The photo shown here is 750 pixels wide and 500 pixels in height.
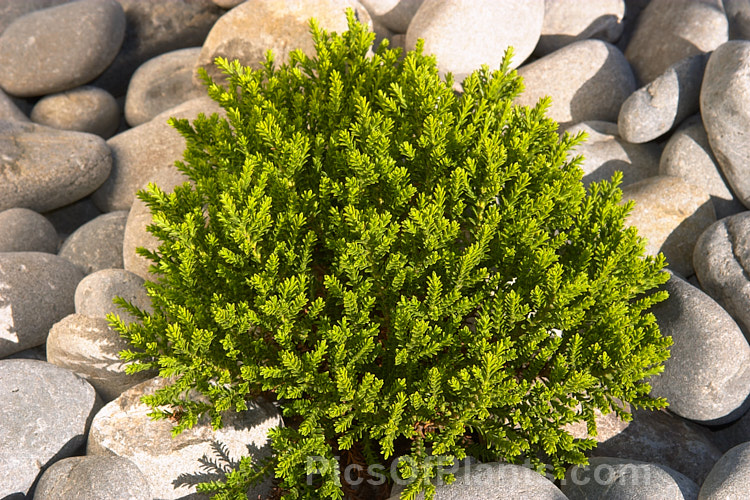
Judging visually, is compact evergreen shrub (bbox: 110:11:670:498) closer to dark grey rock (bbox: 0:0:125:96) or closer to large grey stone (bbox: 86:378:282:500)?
large grey stone (bbox: 86:378:282:500)

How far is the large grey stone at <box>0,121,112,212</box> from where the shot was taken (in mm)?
5785

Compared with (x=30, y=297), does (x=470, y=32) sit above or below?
above

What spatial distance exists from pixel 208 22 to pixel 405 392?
5.91m

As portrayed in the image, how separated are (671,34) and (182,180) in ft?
16.2

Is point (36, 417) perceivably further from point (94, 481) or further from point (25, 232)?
point (25, 232)

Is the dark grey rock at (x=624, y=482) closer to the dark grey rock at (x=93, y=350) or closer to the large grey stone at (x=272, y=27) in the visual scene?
the dark grey rock at (x=93, y=350)

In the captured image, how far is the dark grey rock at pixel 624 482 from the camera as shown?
348cm

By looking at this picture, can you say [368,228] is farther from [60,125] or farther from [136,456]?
[60,125]

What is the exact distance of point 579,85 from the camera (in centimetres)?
605

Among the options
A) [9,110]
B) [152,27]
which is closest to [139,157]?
[9,110]

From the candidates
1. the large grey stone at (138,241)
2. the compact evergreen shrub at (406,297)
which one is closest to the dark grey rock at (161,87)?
the large grey stone at (138,241)

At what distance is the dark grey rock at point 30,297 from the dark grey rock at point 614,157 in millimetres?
4468

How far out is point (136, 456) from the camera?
3.73 metres

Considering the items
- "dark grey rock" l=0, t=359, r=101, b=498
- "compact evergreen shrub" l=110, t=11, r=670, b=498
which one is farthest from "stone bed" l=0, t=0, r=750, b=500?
"compact evergreen shrub" l=110, t=11, r=670, b=498
